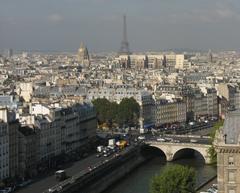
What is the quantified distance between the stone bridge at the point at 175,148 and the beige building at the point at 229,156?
2543cm

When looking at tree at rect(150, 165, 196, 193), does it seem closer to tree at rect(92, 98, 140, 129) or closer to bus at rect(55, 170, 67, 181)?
bus at rect(55, 170, 67, 181)

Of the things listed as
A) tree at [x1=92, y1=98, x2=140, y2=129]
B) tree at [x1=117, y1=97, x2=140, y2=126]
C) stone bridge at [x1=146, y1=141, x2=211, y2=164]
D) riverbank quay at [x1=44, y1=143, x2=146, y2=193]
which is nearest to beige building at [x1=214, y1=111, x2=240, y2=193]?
riverbank quay at [x1=44, y1=143, x2=146, y2=193]

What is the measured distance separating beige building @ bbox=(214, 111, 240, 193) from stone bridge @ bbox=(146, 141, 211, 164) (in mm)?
25434

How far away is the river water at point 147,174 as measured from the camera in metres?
49.3

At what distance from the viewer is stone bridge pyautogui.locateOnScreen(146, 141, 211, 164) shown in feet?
197

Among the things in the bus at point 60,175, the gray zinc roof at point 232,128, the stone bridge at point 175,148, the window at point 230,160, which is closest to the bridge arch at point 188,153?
the stone bridge at point 175,148

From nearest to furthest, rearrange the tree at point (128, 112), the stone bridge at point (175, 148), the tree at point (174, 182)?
the tree at point (174, 182) → the stone bridge at point (175, 148) → the tree at point (128, 112)

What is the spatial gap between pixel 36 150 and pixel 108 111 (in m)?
25.6

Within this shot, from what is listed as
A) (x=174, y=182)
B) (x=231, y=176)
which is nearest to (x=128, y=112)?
(x=174, y=182)

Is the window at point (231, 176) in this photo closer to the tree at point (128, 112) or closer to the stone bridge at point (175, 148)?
the stone bridge at point (175, 148)

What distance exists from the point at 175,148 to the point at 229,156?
92.2 feet

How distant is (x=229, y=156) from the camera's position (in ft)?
110

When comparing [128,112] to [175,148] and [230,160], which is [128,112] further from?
[230,160]

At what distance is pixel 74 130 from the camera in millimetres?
60375
